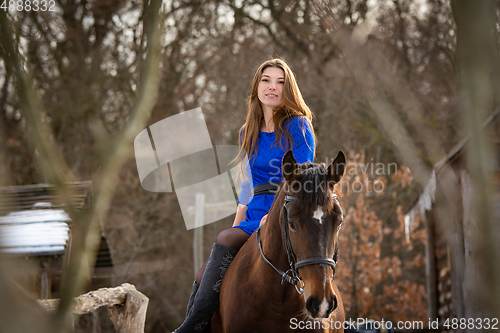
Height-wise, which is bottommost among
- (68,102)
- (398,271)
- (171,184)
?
(398,271)

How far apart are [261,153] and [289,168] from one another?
77 centimetres

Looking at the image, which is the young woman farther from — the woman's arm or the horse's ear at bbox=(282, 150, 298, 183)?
the horse's ear at bbox=(282, 150, 298, 183)

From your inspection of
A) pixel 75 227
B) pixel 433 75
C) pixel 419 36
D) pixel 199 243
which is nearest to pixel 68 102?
pixel 199 243

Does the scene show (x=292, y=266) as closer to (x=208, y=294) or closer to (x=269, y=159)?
(x=208, y=294)

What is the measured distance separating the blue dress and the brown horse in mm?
292

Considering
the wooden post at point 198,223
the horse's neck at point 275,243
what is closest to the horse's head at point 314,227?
the horse's neck at point 275,243

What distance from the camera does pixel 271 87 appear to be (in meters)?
2.98

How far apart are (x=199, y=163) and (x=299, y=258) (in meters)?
12.3

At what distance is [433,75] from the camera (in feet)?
40.2

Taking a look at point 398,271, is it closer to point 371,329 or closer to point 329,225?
point 371,329

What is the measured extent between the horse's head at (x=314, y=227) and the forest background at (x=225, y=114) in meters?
8.59

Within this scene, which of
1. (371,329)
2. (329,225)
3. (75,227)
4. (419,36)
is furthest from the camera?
(419,36)

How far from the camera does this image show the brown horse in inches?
74.3

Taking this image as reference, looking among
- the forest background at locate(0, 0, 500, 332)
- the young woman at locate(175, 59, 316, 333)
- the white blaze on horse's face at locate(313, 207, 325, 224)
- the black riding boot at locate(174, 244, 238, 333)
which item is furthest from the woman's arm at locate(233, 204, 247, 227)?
the forest background at locate(0, 0, 500, 332)
